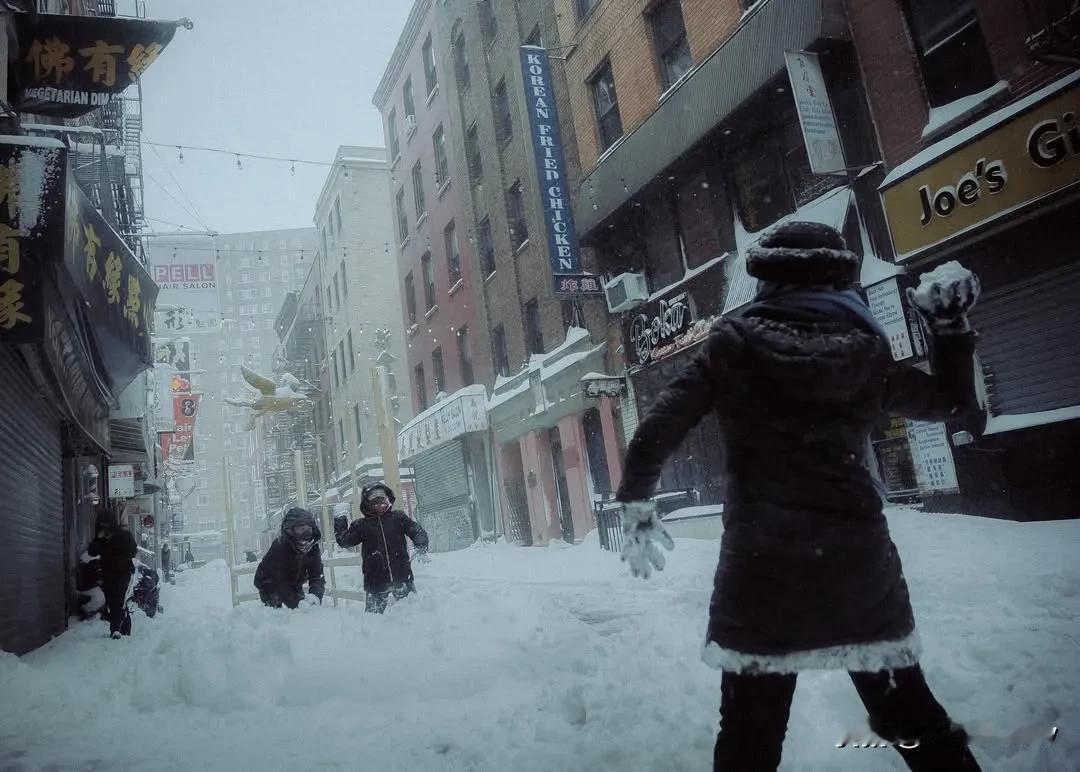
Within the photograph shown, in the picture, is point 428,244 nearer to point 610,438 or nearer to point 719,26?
point 610,438

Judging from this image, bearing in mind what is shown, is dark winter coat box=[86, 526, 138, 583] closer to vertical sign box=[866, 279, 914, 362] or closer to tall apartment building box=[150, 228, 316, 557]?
vertical sign box=[866, 279, 914, 362]

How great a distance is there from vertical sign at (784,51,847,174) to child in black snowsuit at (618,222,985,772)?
335 inches

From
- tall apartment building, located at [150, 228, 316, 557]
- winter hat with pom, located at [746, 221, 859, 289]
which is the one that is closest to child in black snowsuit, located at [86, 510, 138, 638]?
winter hat with pom, located at [746, 221, 859, 289]

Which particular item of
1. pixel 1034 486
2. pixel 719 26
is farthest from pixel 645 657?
pixel 719 26

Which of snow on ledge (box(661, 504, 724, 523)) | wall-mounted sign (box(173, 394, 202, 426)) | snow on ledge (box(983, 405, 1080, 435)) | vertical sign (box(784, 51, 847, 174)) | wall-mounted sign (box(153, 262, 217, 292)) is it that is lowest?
snow on ledge (box(661, 504, 724, 523))

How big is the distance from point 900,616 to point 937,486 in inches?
326

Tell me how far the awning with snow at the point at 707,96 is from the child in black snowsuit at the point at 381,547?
837cm

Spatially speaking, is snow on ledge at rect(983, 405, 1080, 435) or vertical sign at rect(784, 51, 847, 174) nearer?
snow on ledge at rect(983, 405, 1080, 435)

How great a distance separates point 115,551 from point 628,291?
32.7ft

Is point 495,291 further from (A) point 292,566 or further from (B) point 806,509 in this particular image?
(B) point 806,509

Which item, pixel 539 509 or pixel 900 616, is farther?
pixel 539 509

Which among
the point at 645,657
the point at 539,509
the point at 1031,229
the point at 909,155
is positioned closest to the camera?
the point at 645,657

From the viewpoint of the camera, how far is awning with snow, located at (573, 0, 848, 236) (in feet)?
34.1

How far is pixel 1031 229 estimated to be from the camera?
326 inches
